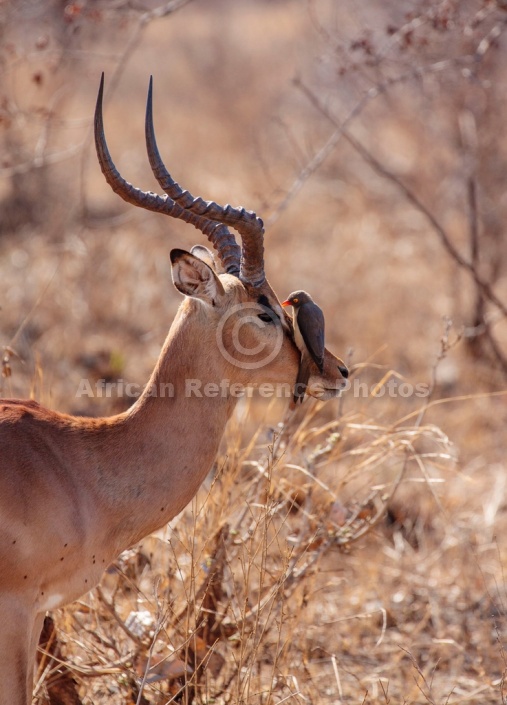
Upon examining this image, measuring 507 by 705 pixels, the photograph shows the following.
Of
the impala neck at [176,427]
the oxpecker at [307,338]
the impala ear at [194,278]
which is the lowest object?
the impala neck at [176,427]

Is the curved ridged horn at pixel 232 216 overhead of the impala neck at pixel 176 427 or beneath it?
overhead

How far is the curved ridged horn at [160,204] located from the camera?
12.5ft

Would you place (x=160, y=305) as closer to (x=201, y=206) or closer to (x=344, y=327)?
(x=344, y=327)

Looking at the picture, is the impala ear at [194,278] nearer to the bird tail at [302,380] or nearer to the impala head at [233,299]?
the impala head at [233,299]

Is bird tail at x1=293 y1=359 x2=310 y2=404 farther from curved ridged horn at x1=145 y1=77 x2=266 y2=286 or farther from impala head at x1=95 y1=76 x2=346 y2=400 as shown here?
curved ridged horn at x1=145 y1=77 x2=266 y2=286

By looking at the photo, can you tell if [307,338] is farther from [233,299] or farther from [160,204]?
[160,204]

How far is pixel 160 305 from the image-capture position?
1124 centimetres

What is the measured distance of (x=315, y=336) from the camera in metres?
4.14

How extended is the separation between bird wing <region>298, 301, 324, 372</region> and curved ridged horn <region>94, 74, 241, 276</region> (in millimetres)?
432

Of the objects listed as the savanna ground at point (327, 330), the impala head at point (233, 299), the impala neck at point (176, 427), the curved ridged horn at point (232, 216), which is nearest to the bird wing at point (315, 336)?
the impala head at point (233, 299)

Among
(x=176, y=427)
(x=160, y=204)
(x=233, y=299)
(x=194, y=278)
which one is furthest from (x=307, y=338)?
(x=160, y=204)

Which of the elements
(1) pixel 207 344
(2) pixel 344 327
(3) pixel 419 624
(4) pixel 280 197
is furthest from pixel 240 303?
(4) pixel 280 197

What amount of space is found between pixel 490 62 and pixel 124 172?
662cm

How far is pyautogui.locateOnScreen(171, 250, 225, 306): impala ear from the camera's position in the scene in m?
3.97
